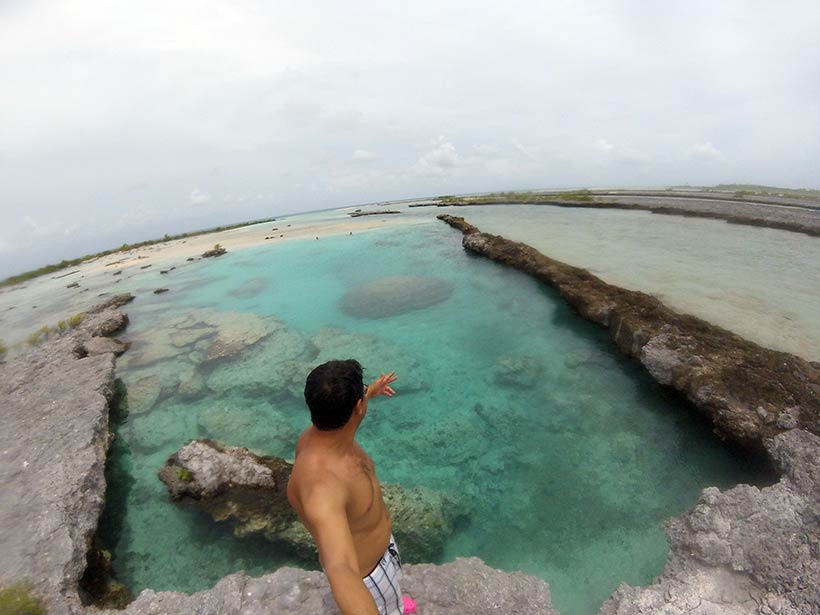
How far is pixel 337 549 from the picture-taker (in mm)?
1900

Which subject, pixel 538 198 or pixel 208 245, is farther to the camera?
pixel 538 198

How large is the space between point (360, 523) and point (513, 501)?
4559mm

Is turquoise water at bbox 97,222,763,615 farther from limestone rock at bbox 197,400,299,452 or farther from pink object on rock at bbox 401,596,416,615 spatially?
pink object on rock at bbox 401,596,416,615

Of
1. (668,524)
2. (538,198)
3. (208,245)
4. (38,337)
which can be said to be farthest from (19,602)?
(538,198)

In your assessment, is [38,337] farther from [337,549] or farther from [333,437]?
[337,549]

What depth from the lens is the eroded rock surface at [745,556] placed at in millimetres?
3727

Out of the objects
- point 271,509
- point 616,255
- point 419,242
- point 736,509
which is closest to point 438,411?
point 271,509

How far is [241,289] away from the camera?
21.7 m

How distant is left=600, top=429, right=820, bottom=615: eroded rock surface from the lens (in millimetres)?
3727

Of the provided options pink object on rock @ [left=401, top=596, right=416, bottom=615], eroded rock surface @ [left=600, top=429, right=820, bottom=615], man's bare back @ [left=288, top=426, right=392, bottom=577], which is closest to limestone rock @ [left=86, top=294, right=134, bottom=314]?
pink object on rock @ [left=401, top=596, right=416, bottom=615]

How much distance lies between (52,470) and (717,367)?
1230 centimetres

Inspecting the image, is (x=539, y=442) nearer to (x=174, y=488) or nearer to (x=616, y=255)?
(x=174, y=488)

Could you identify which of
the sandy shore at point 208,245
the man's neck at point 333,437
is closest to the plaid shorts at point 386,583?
the man's neck at point 333,437

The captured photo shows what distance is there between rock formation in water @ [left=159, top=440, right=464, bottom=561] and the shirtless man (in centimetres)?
317
